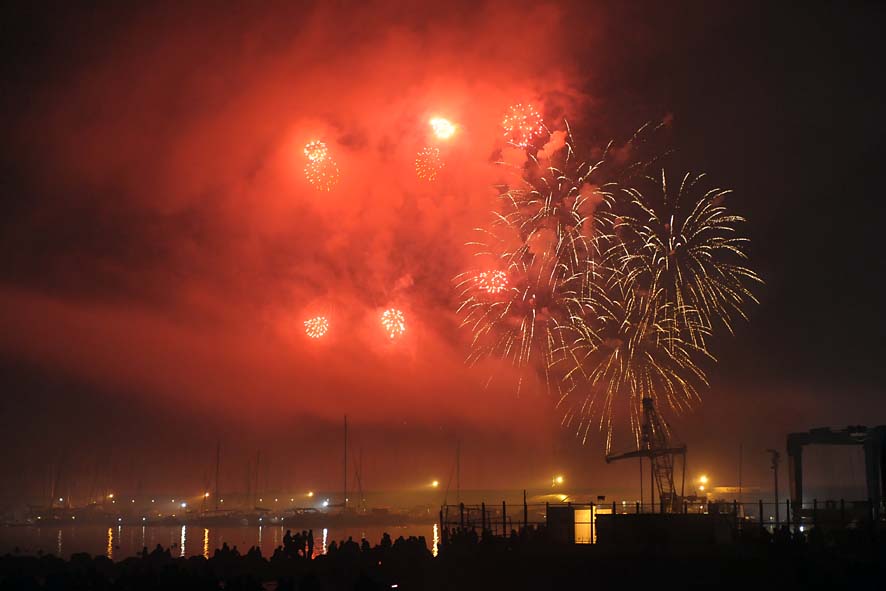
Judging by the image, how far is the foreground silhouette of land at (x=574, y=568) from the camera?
3375cm

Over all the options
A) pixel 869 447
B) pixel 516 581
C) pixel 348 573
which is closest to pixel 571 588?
pixel 516 581

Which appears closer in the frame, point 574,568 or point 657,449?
point 574,568

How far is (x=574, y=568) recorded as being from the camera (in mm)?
35656

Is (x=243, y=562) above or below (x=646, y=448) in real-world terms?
below

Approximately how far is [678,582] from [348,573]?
17741mm

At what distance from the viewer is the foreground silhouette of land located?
1329 inches

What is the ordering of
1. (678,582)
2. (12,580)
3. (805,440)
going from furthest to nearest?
(805,440)
(12,580)
(678,582)

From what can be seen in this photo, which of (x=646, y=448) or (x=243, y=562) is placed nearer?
(x=243, y=562)

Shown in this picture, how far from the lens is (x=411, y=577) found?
133 ft

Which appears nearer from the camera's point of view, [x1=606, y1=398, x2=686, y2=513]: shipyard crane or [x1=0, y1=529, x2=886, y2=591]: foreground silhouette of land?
[x1=0, y1=529, x2=886, y2=591]: foreground silhouette of land

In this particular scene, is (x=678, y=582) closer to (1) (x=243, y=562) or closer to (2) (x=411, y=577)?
(2) (x=411, y=577)

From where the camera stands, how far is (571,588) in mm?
33781

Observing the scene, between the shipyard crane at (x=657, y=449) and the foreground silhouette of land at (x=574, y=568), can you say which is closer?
the foreground silhouette of land at (x=574, y=568)

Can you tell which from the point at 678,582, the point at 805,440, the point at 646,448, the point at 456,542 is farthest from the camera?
the point at 646,448
